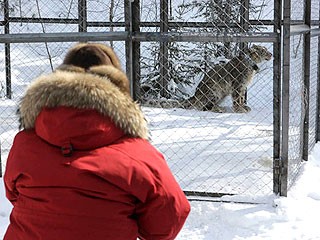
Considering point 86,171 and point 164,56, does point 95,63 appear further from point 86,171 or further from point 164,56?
point 164,56

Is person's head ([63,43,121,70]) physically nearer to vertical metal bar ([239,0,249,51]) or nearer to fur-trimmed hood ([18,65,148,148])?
fur-trimmed hood ([18,65,148,148])

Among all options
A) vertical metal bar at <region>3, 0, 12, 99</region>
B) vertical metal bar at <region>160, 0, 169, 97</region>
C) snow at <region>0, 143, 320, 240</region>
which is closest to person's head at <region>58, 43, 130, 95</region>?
snow at <region>0, 143, 320, 240</region>

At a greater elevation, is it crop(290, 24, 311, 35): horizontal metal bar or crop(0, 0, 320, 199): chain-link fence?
crop(290, 24, 311, 35): horizontal metal bar

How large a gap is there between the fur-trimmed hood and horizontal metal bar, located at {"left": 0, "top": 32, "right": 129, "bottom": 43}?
2.52 m

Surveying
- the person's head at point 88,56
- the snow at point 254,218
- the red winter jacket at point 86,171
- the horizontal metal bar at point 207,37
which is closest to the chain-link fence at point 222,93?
the horizontal metal bar at point 207,37

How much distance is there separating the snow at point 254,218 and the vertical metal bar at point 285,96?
19 centimetres

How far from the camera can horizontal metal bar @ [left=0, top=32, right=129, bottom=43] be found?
4.70 meters

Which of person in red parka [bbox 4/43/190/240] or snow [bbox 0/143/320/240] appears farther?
snow [bbox 0/143/320/240]

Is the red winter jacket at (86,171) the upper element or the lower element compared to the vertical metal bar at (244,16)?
lower

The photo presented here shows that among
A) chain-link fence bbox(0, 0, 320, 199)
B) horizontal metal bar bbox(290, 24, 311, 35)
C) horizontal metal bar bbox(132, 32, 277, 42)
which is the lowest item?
chain-link fence bbox(0, 0, 320, 199)

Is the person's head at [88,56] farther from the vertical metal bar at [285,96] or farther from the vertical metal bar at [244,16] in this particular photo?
the vertical metal bar at [244,16]

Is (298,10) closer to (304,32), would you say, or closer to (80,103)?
(304,32)

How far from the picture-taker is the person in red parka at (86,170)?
2.00 m

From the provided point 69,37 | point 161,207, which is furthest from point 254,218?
point 161,207
